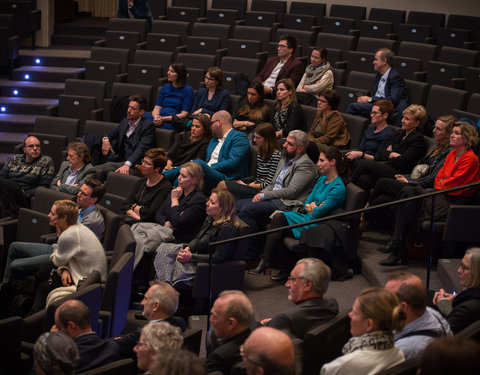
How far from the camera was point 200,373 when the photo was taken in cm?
203

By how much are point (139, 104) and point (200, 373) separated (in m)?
3.85

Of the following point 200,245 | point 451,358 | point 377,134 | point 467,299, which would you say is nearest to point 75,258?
point 200,245

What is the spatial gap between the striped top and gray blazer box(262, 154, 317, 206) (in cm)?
27

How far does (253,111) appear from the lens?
218 inches

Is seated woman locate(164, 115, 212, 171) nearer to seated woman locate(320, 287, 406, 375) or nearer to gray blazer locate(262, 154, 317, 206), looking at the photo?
gray blazer locate(262, 154, 317, 206)

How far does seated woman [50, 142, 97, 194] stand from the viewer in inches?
201

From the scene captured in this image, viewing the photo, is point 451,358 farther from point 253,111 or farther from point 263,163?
point 253,111

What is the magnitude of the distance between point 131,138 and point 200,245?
182 centimetres

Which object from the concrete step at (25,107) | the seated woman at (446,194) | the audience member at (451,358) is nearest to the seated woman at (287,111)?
the seated woman at (446,194)

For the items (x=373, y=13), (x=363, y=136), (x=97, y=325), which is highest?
(x=373, y=13)

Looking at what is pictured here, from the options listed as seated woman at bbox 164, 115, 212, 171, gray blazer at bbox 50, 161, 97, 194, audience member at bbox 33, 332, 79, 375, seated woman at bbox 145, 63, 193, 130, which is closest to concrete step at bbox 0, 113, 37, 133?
seated woman at bbox 145, 63, 193, 130

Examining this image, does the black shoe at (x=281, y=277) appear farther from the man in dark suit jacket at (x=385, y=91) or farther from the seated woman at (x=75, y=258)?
the man in dark suit jacket at (x=385, y=91)

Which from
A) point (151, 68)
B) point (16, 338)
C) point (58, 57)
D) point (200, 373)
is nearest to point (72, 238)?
point (16, 338)

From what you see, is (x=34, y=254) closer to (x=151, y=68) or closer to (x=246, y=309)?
(x=246, y=309)
